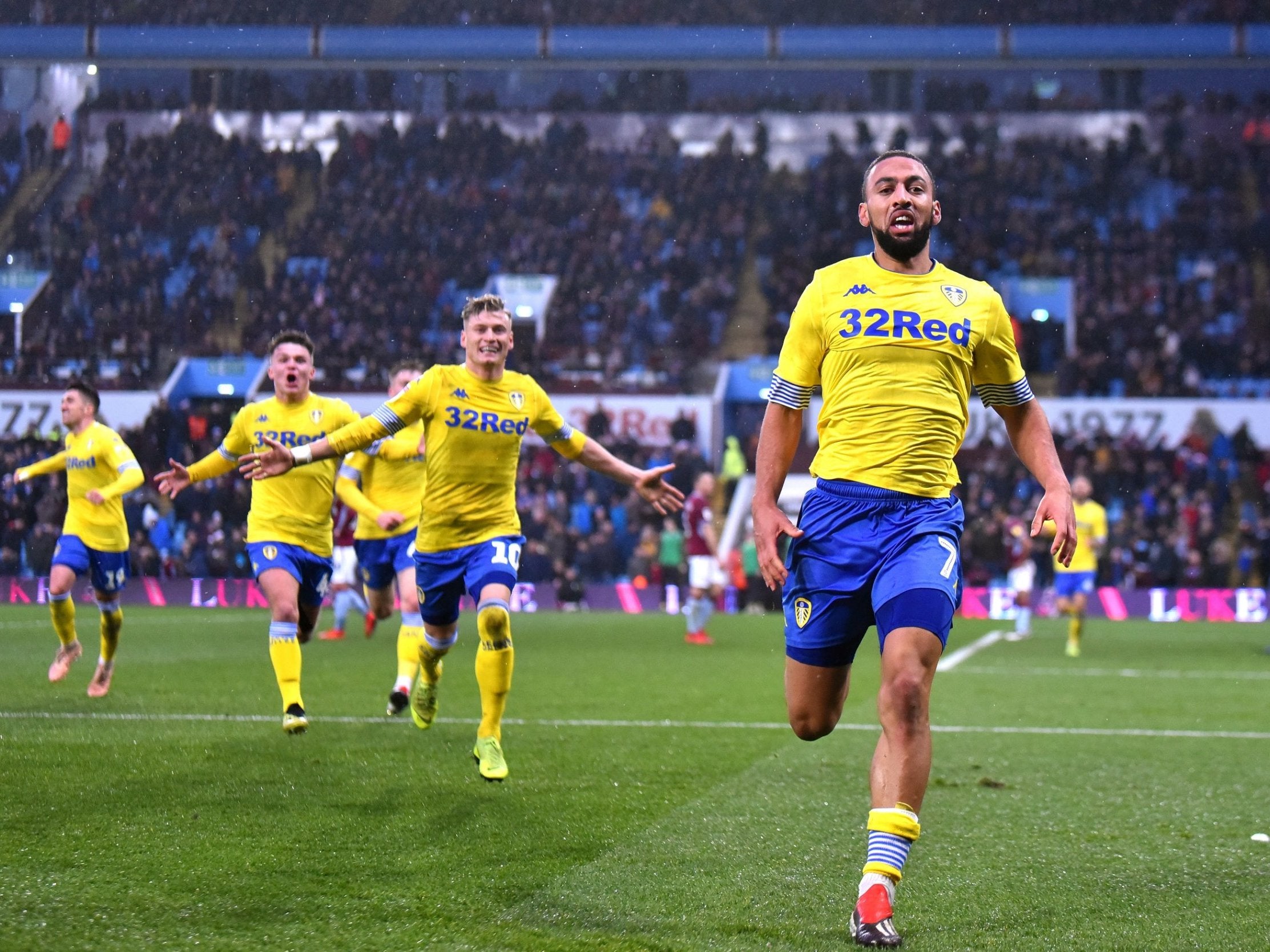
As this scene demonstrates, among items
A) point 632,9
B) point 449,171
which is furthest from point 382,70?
point 632,9

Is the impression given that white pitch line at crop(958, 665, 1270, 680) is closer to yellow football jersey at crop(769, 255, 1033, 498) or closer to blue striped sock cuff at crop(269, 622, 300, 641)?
blue striped sock cuff at crop(269, 622, 300, 641)

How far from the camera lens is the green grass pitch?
14.4 ft

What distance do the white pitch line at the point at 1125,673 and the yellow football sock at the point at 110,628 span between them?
808 centimetres

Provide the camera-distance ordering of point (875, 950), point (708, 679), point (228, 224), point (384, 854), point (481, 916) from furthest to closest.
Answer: point (228, 224) → point (708, 679) → point (384, 854) → point (481, 916) → point (875, 950)

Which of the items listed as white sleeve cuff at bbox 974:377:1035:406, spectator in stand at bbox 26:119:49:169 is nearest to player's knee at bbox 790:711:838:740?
white sleeve cuff at bbox 974:377:1035:406

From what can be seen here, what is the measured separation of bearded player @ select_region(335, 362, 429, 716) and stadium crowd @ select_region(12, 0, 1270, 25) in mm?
29769

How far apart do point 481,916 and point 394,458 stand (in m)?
6.19

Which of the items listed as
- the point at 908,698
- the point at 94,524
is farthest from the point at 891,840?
the point at 94,524

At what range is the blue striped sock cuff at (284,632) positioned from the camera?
28.4ft

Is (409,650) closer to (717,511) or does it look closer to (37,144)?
(717,511)

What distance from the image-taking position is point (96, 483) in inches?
443

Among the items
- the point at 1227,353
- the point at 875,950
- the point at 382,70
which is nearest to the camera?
the point at 875,950

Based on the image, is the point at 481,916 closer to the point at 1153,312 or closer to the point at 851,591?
the point at 851,591

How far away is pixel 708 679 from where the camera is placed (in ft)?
44.5
